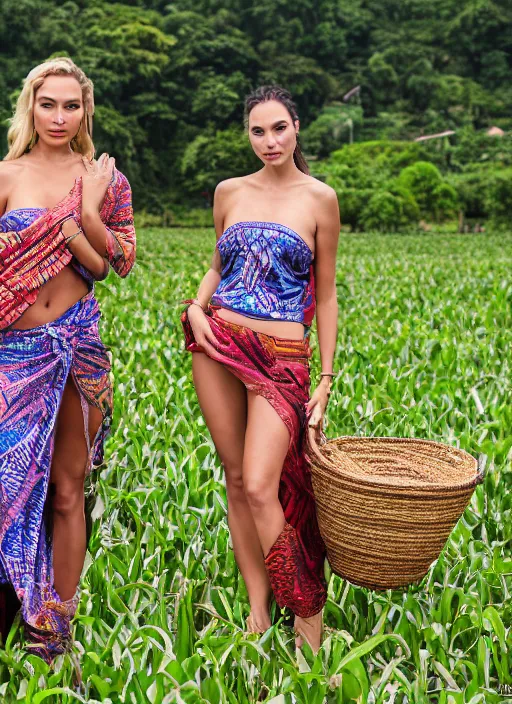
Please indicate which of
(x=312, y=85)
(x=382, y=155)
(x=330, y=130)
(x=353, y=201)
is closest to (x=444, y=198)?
(x=353, y=201)

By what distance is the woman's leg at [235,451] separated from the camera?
8.54 ft

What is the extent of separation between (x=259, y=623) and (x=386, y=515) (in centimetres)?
69

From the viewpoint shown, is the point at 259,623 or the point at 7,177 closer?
the point at 7,177

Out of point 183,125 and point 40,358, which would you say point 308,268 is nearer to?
point 40,358

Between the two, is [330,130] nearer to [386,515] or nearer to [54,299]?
[54,299]

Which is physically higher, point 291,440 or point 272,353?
point 272,353

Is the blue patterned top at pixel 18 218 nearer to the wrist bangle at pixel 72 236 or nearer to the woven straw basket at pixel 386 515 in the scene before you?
the wrist bangle at pixel 72 236

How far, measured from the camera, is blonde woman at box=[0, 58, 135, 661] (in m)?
2.40

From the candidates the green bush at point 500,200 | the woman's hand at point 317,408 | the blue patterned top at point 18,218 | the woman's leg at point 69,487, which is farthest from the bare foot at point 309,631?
the green bush at point 500,200

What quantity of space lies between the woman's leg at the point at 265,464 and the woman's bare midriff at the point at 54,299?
60 centimetres

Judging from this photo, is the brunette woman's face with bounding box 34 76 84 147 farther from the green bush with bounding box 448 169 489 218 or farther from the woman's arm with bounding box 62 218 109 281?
the green bush with bounding box 448 169 489 218

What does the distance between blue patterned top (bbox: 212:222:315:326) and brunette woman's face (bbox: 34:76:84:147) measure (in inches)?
22.2

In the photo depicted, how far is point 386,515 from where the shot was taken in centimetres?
227

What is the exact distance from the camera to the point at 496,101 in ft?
171
